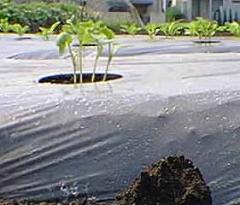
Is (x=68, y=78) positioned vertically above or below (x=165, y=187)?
above

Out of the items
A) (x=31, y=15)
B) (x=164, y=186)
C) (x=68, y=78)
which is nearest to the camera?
(x=164, y=186)

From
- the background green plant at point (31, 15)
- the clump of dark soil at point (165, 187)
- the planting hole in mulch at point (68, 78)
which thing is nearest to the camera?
the clump of dark soil at point (165, 187)

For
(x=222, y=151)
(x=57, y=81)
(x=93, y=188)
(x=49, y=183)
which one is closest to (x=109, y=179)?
(x=93, y=188)

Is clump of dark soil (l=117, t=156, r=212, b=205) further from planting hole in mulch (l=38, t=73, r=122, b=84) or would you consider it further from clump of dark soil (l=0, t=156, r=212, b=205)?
planting hole in mulch (l=38, t=73, r=122, b=84)

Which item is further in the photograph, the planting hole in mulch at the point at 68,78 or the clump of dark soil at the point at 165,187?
the planting hole in mulch at the point at 68,78

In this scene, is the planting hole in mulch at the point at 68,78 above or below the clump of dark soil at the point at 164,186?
above

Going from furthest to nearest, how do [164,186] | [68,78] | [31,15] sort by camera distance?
[31,15]
[68,78]
[164,186]

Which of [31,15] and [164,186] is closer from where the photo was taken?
[164,186]

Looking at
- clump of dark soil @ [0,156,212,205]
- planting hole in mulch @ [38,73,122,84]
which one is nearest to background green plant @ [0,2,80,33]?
planting hole in mulch @ [38,73,122,84]

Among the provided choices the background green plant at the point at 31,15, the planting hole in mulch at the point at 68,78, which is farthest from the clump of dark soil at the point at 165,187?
the background green plant at the point at 31,15

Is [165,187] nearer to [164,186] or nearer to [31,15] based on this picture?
[164,186]

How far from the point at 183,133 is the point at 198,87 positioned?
314mm

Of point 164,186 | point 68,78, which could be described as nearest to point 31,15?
point 68,78

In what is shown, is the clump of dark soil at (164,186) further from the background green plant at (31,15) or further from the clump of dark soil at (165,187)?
the background green plant at (31,15)
